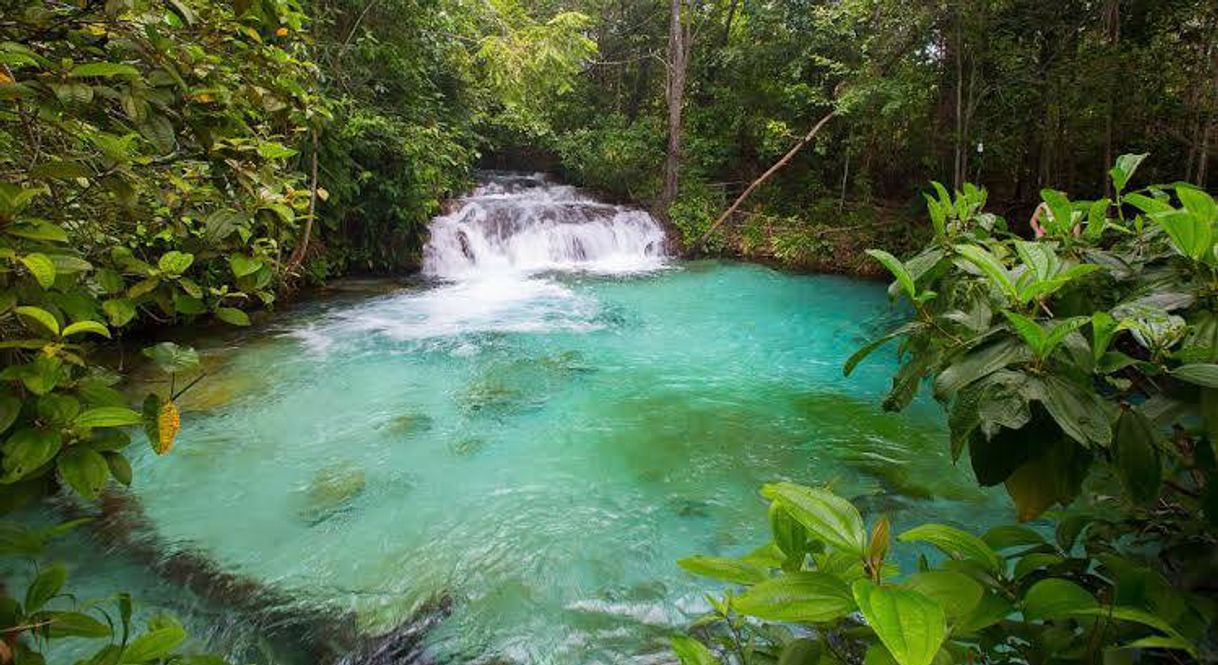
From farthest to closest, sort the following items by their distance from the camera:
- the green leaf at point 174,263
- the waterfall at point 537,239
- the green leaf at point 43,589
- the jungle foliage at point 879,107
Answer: the waterfall at point 537,239
the jungle foliage at point 879,107
the green leaf at point 174,263
the green leaf at point 43,589

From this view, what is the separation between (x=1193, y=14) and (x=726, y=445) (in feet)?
30.5

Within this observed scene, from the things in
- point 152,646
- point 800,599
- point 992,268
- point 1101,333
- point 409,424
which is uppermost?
point 992,268

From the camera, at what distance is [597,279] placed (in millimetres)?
11219

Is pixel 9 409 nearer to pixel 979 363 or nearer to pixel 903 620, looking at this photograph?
pixel 903 620

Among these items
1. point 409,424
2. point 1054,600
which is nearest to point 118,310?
point 1054,600

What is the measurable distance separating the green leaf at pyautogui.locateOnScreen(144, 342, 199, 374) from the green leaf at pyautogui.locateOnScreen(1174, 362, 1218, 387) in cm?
198

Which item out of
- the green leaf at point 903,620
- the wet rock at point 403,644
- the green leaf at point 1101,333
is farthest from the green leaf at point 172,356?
the green leaf at point 1101,333

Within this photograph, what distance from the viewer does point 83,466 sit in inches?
52.1

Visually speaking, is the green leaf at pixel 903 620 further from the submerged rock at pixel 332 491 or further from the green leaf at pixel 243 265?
the submerged rock at pixel 332 491

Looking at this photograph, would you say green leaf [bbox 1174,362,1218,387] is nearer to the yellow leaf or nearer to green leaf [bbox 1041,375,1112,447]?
green leaf [bbox 1041,375,1112,447]

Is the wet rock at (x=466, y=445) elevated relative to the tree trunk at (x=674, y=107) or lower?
lower

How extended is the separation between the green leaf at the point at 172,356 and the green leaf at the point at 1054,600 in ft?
5.88

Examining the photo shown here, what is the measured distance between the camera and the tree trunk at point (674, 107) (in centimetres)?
1361

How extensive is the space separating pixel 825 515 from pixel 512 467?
11.9 ft
